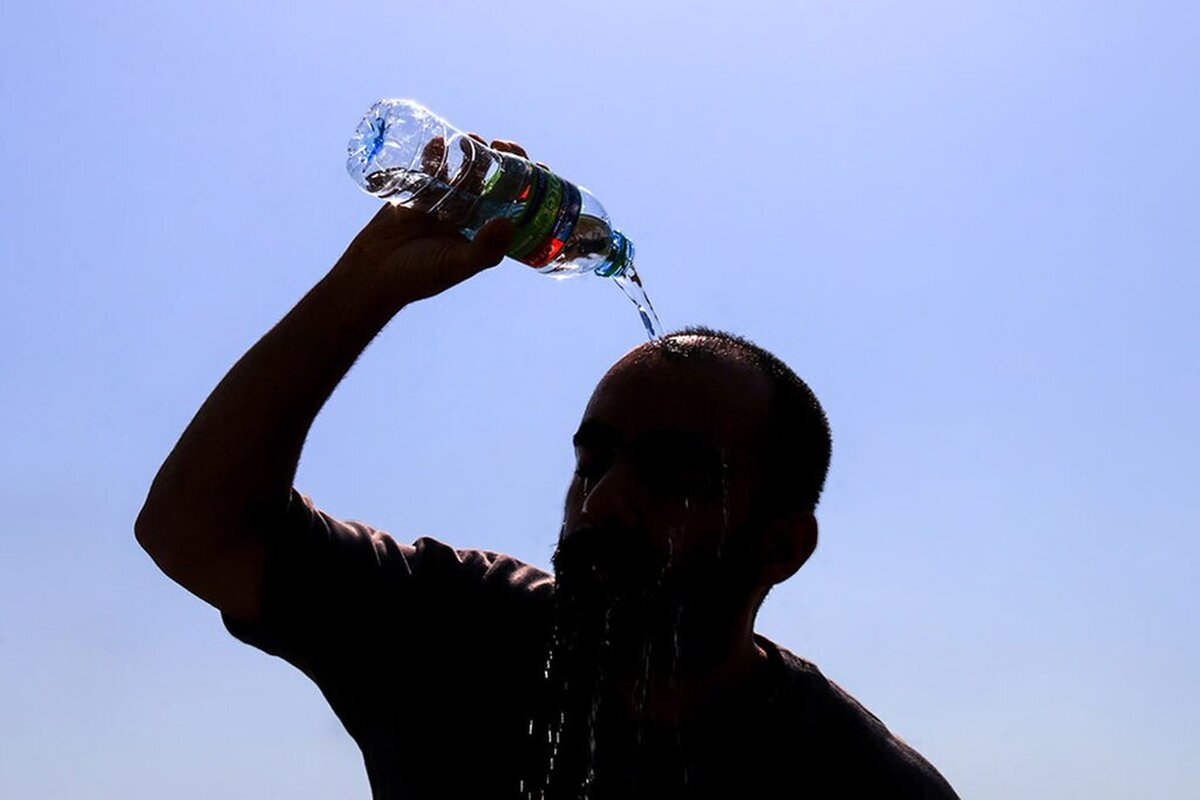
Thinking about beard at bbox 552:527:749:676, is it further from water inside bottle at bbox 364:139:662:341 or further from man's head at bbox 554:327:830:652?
water inside bottle at bbox 364:139:662:341

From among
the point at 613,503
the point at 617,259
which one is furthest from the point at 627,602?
the point at 617,259

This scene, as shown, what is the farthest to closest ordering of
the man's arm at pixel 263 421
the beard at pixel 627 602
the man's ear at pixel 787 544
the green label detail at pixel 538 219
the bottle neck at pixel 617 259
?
the bottle neck at pixel 617 259 < the man's ear at pixel 787 544 < the green label detail at pixel 538 219 < the beard at pixel 627 602 < the man's arm at pixel 263 421

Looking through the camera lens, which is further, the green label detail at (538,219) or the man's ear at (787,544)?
the man's ear at (787,544)

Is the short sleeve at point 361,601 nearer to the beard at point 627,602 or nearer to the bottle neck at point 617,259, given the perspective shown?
the beard at point 627,602

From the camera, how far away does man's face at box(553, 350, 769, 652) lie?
13.3 feet

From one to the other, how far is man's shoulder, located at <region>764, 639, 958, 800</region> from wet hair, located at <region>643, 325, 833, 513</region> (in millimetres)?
598

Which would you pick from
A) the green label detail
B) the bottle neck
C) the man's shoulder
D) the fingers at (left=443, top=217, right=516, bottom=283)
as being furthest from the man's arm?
the man's shoulder

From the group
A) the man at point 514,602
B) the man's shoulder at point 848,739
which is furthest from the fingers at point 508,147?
the man's shoulder at point 848,739

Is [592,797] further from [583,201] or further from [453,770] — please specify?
[583,201]

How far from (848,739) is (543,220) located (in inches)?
71.3

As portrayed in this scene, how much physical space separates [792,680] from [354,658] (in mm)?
1316

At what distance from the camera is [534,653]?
4.13 metres

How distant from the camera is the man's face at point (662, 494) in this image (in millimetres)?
4055

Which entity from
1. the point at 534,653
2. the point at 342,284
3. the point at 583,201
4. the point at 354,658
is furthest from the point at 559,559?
the point at 583,201
